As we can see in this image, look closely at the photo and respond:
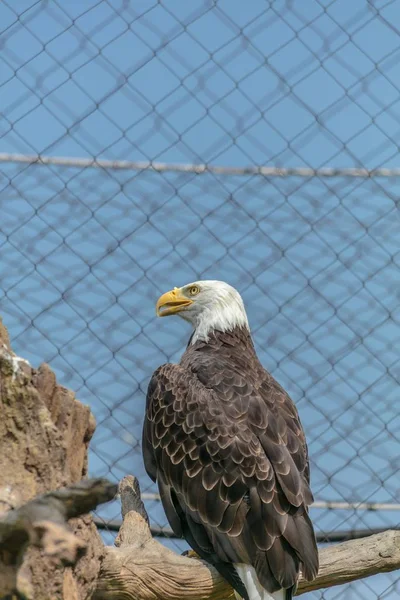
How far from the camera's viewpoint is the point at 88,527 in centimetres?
268

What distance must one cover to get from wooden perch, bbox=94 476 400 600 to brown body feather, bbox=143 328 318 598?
7cm

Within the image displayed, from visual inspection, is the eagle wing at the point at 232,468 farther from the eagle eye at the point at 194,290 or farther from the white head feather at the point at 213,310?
the eagle eye at the point at 194,290

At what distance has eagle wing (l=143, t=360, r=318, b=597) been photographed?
3.24 meters

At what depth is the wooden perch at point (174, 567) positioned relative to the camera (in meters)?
2.86

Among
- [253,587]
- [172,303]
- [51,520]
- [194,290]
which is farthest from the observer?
[194,290]

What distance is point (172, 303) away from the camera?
170 inches

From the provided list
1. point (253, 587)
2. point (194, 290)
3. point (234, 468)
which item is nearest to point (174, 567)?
point (253, 587)

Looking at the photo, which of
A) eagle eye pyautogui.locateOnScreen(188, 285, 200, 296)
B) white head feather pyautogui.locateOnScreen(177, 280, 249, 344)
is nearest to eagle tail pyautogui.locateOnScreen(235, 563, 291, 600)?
white head feather pyautogui.locateOnScreen(177, 280, 249, 344)

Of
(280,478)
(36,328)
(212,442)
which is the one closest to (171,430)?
(212,442)

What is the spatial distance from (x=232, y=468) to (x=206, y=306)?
3.40 feet

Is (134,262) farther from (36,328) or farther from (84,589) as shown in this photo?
(84,589)

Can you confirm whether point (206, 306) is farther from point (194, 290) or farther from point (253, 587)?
point (253, 587)

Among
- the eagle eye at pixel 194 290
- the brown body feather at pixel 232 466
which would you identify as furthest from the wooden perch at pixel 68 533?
the eagle eye at pixel 194 290

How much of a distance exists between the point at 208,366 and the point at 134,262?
470 millimetres
